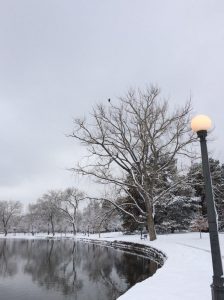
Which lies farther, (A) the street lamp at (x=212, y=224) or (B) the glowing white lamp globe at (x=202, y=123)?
(B) the glowing white lamp globe at (x=202, y=123)

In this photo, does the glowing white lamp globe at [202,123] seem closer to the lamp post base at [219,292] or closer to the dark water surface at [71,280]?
the lamp post base at [219,292]

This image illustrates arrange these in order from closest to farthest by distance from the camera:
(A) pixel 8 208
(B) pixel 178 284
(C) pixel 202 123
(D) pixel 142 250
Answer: (C) pixel 202 123, (B) pixel 178 284, (D) pixel 142 250, (A) pixel 8 208

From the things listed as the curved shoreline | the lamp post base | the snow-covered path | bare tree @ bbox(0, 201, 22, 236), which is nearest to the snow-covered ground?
the snow-covered path

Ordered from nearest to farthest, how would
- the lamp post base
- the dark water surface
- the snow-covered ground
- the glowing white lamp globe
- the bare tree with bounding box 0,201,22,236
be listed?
the lamp post base
the glowing white lamp globe
the snow-covered ground
the dark water surface
the bare tree with bounding box 0,201,22,236

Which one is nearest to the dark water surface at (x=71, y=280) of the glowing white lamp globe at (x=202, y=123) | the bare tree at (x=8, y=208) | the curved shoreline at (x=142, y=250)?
the curved shoreline at (x=142, y=250)

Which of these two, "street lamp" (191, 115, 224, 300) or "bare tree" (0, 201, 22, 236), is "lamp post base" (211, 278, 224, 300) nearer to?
"street lamp" (191, 115, 224, 300)

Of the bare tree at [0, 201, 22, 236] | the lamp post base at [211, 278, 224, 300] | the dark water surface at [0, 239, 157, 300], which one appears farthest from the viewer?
the bare tree at [0, 201, 22, 236]

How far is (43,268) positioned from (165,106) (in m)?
15.9

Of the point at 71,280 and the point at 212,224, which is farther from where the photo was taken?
the point at 71,280

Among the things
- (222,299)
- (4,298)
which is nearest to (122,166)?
(4,298)

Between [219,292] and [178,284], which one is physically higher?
[219,292]

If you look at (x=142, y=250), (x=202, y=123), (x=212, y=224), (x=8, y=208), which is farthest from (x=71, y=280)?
(x=8, y=208)

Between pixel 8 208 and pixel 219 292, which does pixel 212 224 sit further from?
pixel 8 208

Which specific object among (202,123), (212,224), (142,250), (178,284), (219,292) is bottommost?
(178,284)
